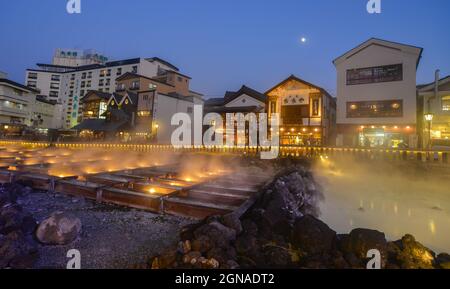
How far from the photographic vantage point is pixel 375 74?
2372 cm

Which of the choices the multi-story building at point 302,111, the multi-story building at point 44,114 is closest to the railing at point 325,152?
the multi-story building at point 302,111

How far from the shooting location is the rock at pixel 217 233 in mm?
4527

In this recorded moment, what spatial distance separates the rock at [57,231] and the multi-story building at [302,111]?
24.1 metres

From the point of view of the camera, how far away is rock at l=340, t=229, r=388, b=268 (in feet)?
15.8

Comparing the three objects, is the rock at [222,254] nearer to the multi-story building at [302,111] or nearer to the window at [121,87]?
the multi-story building at [302,111]

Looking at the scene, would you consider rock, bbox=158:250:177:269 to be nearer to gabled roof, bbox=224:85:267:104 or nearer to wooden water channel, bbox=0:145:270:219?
wooden water channel, bbox=0:145:270:219

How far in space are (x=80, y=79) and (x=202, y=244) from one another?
81299mm

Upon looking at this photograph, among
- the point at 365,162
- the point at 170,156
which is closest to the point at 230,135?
the point at 170,156

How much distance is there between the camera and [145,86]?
47.5 m

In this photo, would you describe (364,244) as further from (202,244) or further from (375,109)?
(375,109)

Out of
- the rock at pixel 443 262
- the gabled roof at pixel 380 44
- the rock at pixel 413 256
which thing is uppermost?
the gabled roof at pixel 380 44

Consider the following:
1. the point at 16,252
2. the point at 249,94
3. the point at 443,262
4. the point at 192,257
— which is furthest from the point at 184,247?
the point at 249,94

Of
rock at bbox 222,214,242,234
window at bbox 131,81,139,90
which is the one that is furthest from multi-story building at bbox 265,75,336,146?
window at bbox 131,81,139,90

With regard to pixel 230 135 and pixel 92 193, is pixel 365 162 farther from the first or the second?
pixel 230 135
